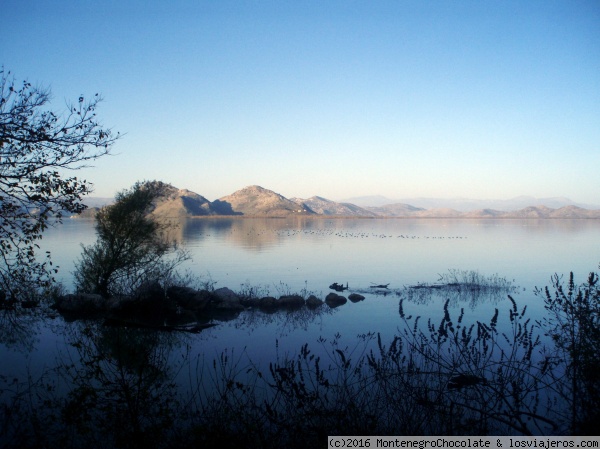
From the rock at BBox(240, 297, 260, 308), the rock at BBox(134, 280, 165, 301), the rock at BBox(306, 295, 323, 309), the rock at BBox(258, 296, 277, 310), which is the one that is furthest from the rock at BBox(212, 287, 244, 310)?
the rock at BBox(306, 295, 323, 309)

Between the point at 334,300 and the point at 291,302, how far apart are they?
2630mm

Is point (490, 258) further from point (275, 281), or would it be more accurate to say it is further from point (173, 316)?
point (173, 316)

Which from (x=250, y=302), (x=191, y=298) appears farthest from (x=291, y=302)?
(x=191, y=298)

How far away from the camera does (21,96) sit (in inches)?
392

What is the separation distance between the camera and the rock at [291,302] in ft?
77.9

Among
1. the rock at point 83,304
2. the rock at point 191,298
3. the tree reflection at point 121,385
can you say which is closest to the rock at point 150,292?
the rock at point 191,298

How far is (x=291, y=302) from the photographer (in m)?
23.9

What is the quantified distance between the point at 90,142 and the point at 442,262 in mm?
38782

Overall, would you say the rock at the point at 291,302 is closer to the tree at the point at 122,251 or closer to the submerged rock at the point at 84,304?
the tree at the point at 122,251

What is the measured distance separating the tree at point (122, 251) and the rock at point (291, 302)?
7687mm

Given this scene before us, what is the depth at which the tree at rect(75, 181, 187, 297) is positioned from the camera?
25.2 m

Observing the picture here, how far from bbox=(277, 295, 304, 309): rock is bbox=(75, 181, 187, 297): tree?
25.2ft

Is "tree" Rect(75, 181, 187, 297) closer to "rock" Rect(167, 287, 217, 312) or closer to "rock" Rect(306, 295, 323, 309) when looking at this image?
"rock" Rect(167, 287, 217, 312)

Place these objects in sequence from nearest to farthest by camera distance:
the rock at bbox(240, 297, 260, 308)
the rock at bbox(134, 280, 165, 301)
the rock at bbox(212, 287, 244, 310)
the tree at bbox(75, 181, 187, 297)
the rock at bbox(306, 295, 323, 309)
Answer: the rock at bbox(134, 280, 165, 301) → the rock at bbox(212, 287, 244, 310) → the rock at bbox(306, 295, 323, 309) → the rock at bbox(240, 297, 260, 308) → the tree at bbox(75, 181, 187, 297)
